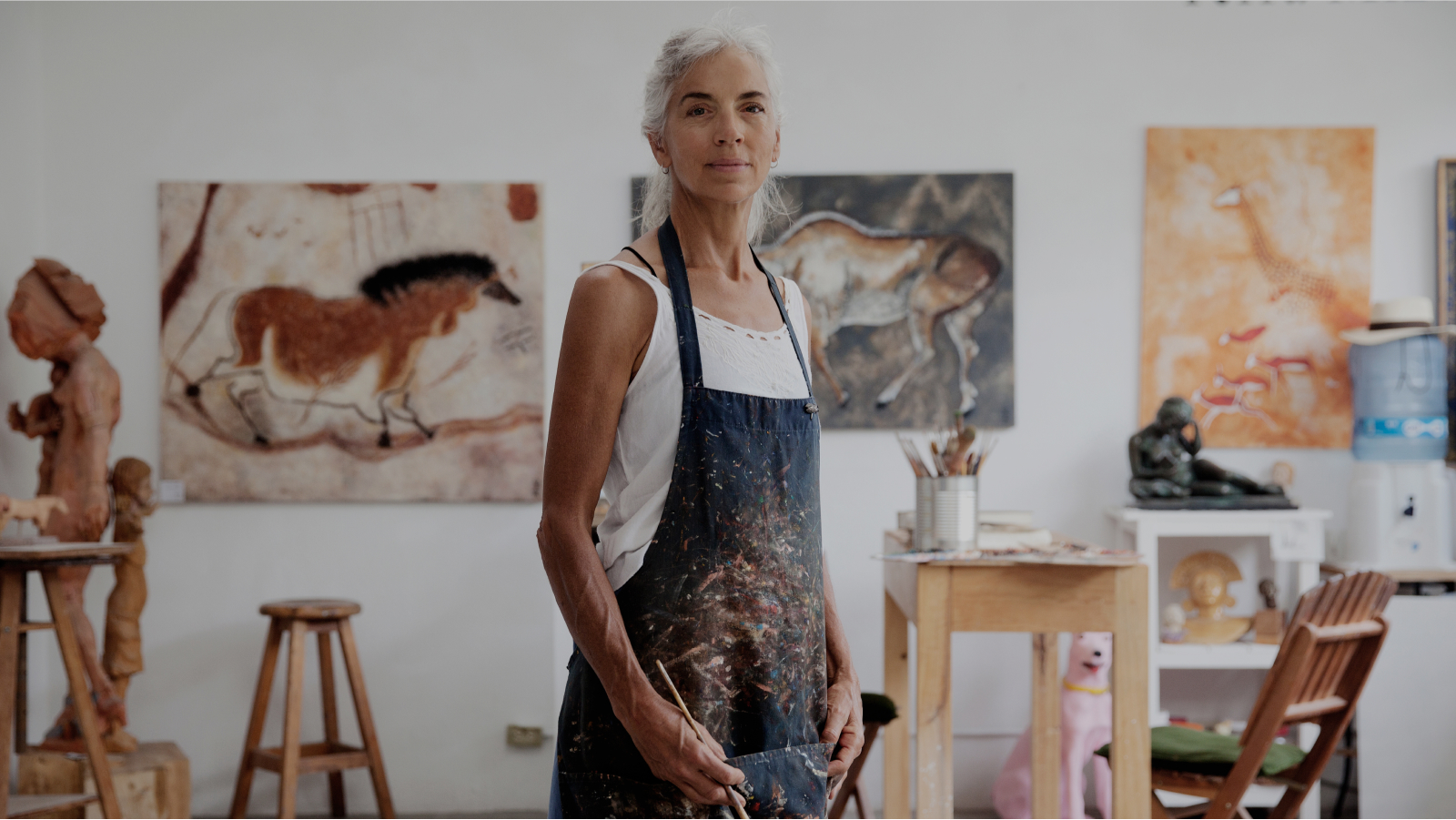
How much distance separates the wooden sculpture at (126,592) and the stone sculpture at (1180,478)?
326cm

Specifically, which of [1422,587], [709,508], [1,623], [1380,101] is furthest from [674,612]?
[1380,101]

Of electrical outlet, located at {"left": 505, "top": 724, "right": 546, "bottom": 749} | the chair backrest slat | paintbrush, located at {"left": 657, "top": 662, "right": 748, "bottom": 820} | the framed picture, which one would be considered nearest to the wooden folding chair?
the chair backrest slat

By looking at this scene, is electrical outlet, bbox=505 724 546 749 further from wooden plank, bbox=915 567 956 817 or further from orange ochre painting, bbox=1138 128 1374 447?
orange ochre painting, bbox=1138 128 1374 447

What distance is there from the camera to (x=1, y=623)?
→ 284 cm

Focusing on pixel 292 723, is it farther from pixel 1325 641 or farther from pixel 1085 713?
pixel 1325 641

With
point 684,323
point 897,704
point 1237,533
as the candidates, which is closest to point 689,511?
point 684,323

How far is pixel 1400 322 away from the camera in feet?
11.6

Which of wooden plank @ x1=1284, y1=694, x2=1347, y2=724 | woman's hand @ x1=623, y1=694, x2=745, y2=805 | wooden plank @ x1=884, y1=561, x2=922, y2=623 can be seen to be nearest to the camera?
woman's hand @ x1=623, y1=694, x2=745, y2=805

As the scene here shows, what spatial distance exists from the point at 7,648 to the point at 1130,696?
279 centimetres

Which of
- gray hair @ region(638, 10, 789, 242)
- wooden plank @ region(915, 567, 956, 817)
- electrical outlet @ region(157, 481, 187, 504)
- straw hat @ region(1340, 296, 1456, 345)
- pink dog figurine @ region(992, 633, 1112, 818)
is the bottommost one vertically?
pink dog figurine @ region(992, 633, 1112, 818)

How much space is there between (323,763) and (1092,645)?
248 centimetres

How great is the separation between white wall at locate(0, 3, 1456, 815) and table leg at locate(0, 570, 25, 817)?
3.39ft

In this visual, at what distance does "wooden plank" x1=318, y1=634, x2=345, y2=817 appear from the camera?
11.8 feet

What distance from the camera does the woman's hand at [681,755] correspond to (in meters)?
1.04
